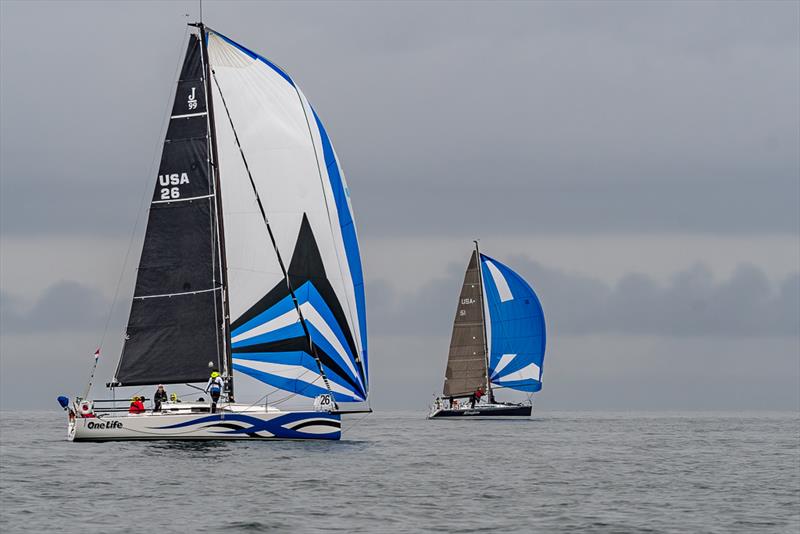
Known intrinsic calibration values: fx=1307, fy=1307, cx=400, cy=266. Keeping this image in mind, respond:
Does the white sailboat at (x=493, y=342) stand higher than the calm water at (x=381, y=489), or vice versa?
the white sailboat at (x=493, y=342)

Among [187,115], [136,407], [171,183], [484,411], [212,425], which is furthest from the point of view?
[484,411]

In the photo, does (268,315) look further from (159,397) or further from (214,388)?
(159,397)

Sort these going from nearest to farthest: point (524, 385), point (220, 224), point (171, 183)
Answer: point (220, 224), point (171, 183), point (524, 385)

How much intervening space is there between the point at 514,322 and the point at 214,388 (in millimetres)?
45761

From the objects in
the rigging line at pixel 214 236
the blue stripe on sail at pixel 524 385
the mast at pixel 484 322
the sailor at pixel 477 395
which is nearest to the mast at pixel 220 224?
the rigging line at pixel 214 236

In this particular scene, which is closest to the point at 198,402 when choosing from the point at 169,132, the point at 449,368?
the point at 169,132

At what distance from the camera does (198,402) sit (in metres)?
41.1

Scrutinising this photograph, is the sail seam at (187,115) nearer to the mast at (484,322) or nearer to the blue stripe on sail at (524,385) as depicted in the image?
the mast at (484,322)

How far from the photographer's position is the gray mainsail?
84000 mm

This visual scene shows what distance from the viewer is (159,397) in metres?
41.1

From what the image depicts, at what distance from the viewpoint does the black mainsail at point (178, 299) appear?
41875mm

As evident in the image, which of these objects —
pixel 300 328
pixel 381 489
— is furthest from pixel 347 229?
pixel 381 489

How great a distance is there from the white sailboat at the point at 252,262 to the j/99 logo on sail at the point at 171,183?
3cm

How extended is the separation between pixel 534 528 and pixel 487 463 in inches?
629
